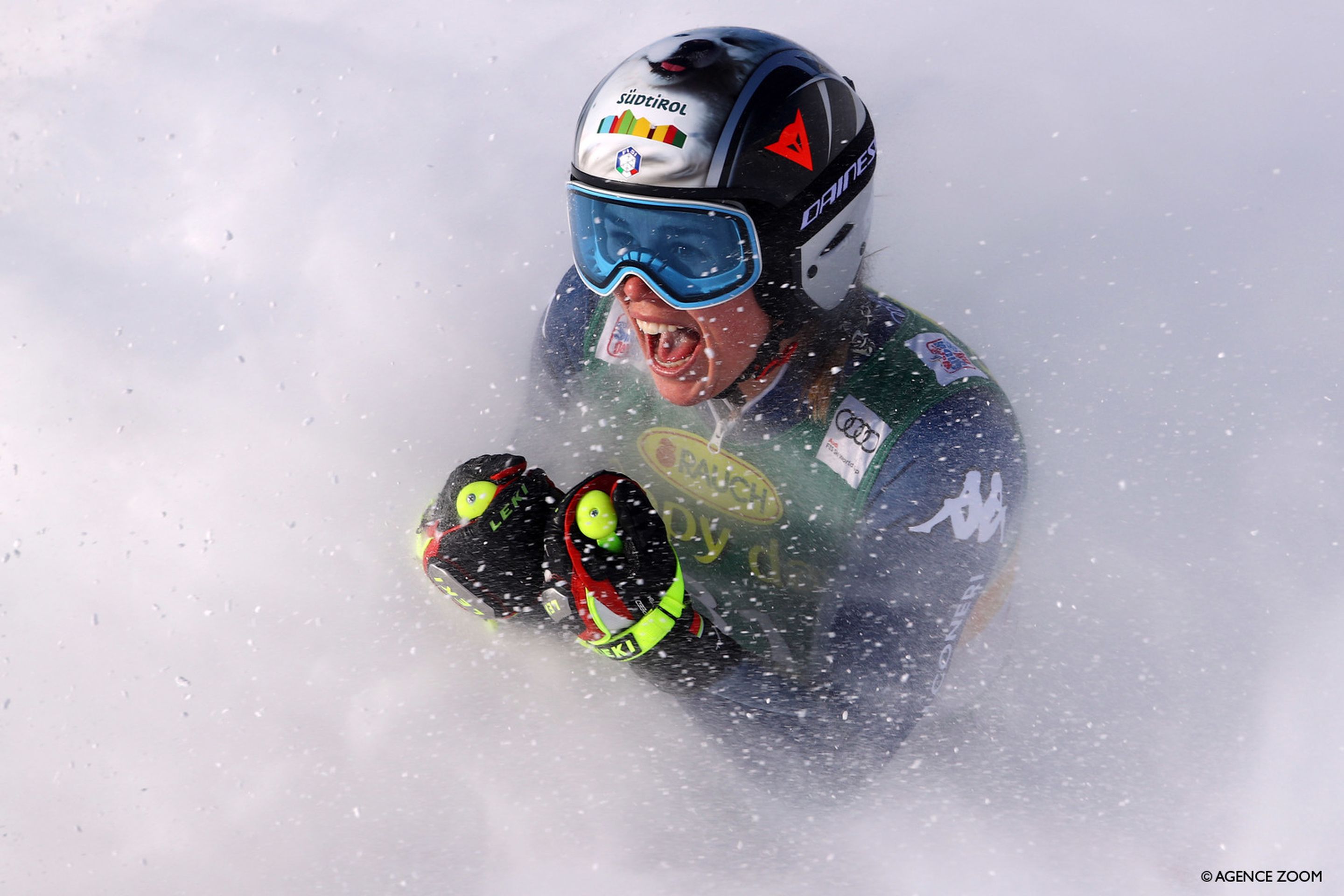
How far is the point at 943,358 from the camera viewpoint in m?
2.18

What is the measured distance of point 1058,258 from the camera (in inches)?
→ 131

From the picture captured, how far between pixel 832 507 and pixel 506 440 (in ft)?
4.68

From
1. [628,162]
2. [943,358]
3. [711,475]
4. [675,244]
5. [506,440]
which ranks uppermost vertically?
[628,162]

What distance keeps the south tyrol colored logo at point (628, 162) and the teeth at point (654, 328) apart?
34 cm

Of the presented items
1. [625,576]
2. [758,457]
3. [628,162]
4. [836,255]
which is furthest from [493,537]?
[836,255]

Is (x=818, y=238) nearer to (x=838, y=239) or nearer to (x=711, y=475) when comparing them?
(x=838, y=239)

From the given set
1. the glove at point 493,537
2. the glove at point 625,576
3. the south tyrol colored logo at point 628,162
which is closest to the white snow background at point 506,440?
the glove at point 493,537

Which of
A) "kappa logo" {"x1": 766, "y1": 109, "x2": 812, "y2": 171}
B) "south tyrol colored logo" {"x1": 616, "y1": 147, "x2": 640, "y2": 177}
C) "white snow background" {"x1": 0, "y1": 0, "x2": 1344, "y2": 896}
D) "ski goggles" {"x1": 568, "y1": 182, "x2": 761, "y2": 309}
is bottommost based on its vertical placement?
"white snow background" {"x1": 0, "y1": 0, "x2": 1344, "y2": 896}

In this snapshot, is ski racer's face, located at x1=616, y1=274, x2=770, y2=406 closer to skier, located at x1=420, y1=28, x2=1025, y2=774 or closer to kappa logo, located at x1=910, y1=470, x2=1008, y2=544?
skier, located at x1=420, y1=28, x2=1025, y2=774

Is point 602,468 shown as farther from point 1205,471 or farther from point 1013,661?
point 1205,471

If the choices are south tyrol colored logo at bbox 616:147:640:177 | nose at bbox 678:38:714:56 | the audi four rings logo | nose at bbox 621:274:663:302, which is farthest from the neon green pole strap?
nose at bbox 678:38:714:56

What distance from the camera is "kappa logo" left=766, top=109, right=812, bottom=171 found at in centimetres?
195

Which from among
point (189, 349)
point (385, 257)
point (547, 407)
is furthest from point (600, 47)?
point (189, 349)

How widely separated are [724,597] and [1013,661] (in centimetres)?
93
